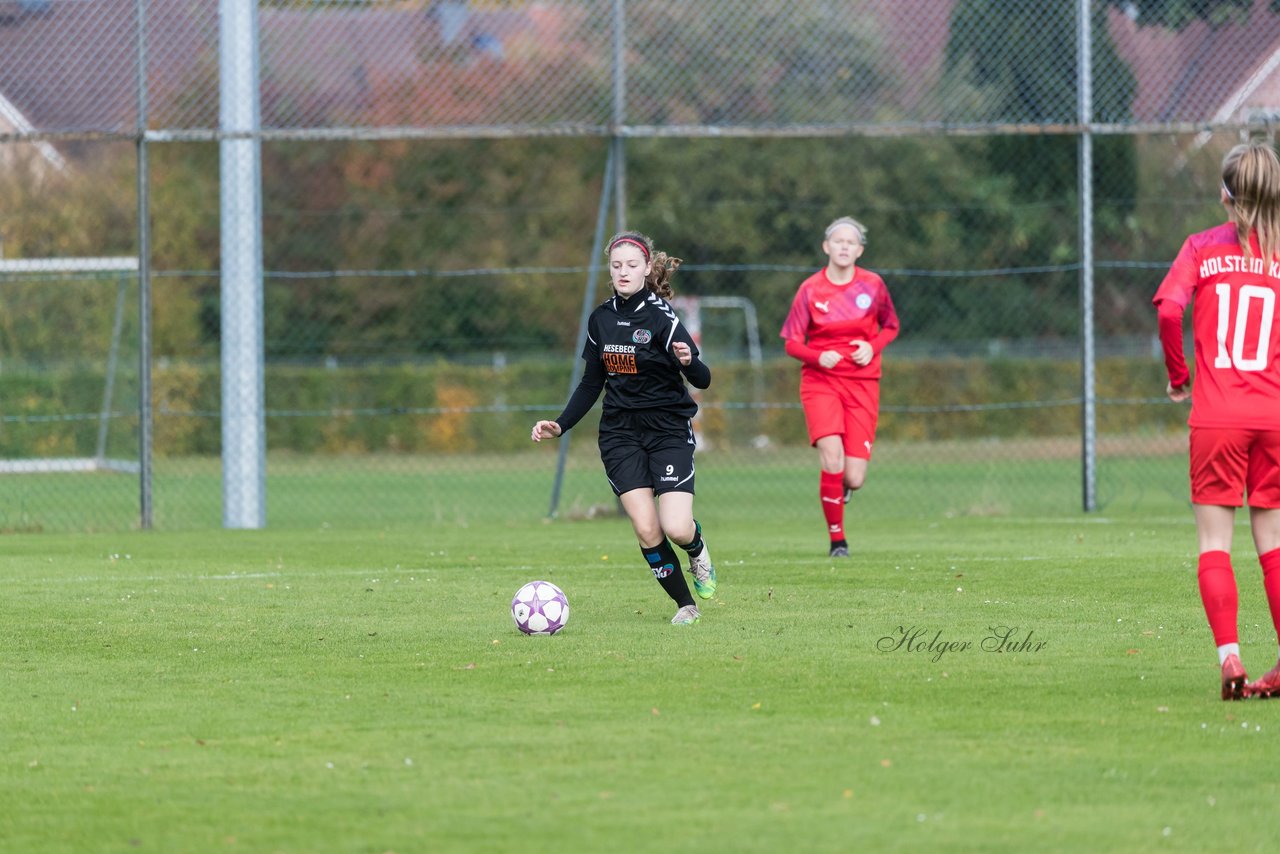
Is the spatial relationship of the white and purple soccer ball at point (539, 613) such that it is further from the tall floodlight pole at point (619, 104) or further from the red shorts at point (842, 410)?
the tall floodlight pole at point (619, 104)

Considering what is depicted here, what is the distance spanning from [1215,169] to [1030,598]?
19143 mm

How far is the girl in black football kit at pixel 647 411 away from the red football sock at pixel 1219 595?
260cm

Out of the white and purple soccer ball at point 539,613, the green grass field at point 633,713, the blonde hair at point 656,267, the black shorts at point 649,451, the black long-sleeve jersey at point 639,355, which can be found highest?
the blonde hair at point 656,267

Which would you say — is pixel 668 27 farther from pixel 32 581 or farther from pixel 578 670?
pixel 578 670

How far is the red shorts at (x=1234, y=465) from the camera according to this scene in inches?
237

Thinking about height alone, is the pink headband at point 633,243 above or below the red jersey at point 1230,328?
above

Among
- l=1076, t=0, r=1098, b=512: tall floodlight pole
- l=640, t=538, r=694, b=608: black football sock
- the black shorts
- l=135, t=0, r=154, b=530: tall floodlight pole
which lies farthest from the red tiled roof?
l=640, t=538, r=694, b=608: black football sock

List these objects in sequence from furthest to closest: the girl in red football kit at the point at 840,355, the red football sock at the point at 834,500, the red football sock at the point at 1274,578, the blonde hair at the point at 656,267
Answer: the girl in red football kit at the point at 840,355, the red football sock at the point at 834,500, the blonde hair at the point at 656,267, the red football sock at the point at 1274,578

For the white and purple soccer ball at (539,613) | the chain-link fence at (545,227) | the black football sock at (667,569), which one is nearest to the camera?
the white and purple soccer ball at (539,613)

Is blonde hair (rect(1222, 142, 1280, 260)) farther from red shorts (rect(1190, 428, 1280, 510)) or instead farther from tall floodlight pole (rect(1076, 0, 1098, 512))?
tall floodlight pole (rect(1076, 0, 1098, 512))

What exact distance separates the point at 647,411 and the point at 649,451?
18 centimetres

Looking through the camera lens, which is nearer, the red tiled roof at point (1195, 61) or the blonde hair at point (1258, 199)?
the blonde hair at point (1258, 199)

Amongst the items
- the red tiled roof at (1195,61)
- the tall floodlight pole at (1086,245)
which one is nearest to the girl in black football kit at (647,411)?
the tall floodlight pole at (1086,245)

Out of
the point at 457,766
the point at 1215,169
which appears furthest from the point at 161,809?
the point at 1215,169
